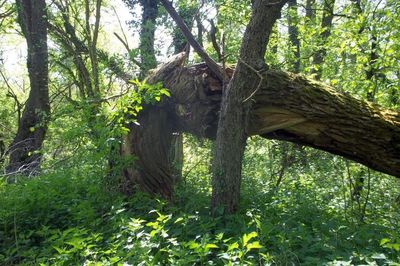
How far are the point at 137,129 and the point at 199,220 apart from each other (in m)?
1.93

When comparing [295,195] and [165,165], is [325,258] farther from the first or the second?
[165,165]

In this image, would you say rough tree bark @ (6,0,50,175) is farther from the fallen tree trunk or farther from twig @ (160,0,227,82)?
twig @ (160,0,227,82)

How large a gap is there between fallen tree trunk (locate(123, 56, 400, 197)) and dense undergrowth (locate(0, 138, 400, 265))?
68 centimetres

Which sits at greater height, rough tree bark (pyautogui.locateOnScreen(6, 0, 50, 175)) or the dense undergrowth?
rough tree bark (pyautogui.locateOnScreen(6, 0, 50, 175))

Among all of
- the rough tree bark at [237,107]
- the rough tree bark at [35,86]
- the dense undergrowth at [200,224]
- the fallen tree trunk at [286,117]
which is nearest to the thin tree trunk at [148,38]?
the dense undergrowth at [200,224]

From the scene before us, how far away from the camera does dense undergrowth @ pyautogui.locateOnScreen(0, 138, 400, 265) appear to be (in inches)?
133

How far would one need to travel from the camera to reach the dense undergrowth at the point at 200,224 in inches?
133

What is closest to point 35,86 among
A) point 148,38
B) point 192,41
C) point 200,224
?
point 148,38

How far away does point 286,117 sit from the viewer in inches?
207

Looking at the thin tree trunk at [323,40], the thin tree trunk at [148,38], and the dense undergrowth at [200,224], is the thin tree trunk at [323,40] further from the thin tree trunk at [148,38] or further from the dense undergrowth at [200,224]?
the thin tree trunk at [148,38]

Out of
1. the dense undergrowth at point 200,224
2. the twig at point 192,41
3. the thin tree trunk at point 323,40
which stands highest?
the thin tree trunk at point 323,40

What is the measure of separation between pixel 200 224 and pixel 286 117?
1944 millimetres

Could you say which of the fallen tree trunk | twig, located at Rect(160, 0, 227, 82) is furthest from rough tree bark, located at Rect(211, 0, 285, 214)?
twig, located at Rect(160, 0, 227, 82)

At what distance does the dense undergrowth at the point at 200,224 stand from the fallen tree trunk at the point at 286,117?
0.68 m
